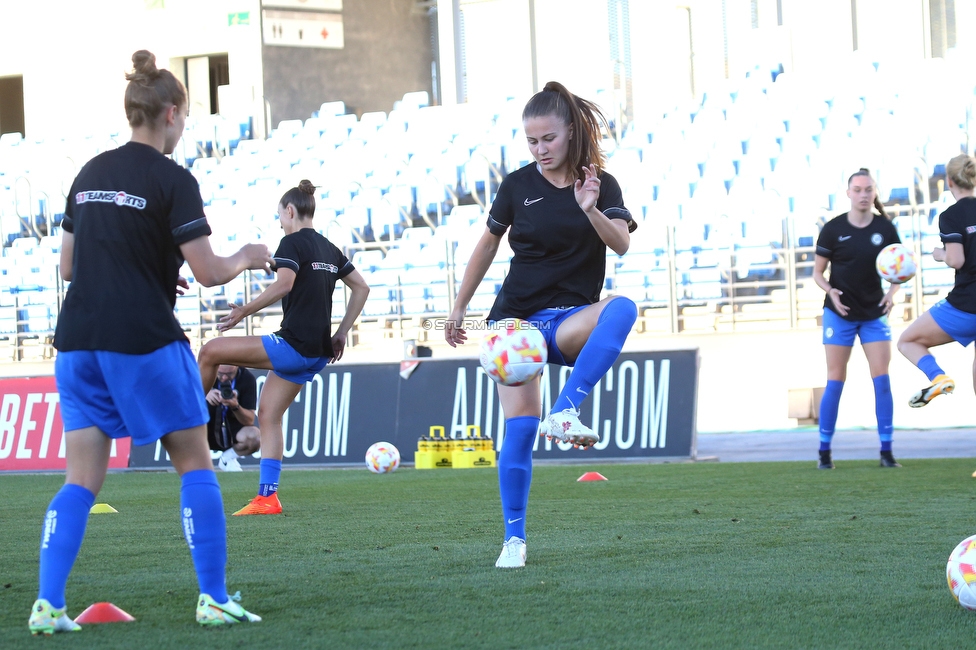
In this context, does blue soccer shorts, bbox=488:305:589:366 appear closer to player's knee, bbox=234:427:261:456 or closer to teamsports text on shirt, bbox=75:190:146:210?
teamsports text on shirt, bbox=75:190:146:210

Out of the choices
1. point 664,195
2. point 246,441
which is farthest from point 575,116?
point 664,195

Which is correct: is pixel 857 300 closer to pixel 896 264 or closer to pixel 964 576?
pixel 896 264

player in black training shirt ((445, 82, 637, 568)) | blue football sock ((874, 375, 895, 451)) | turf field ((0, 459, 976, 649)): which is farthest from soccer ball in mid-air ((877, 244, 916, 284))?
player in black training shirt ((445, 82, 637, 568))

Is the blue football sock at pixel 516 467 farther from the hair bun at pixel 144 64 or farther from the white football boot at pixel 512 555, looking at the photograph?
the hair bun at pixel 144 64

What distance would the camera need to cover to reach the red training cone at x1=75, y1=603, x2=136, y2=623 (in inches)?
133

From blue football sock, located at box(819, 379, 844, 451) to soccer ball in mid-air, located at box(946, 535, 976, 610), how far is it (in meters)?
5.33

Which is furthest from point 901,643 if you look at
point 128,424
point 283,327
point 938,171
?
point 938,171

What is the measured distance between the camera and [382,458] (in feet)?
33.8

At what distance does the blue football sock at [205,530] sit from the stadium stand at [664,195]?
11.1 meters

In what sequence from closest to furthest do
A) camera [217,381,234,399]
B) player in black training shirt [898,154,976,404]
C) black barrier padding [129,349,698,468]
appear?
1. player in black training shirt [898,154,976,404]
2. camera [217,381,234,399]
3. black barrier padding [129,349,698,468]

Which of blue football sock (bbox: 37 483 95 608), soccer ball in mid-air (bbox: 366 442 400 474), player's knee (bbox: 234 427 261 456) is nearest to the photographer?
blue football sock (bbox: 37 483 95 608)

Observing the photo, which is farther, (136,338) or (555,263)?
(555,263)

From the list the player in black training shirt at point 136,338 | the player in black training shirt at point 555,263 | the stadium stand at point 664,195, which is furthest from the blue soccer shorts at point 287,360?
the stadium stand at point 664,195

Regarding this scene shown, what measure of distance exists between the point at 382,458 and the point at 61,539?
7.07m
